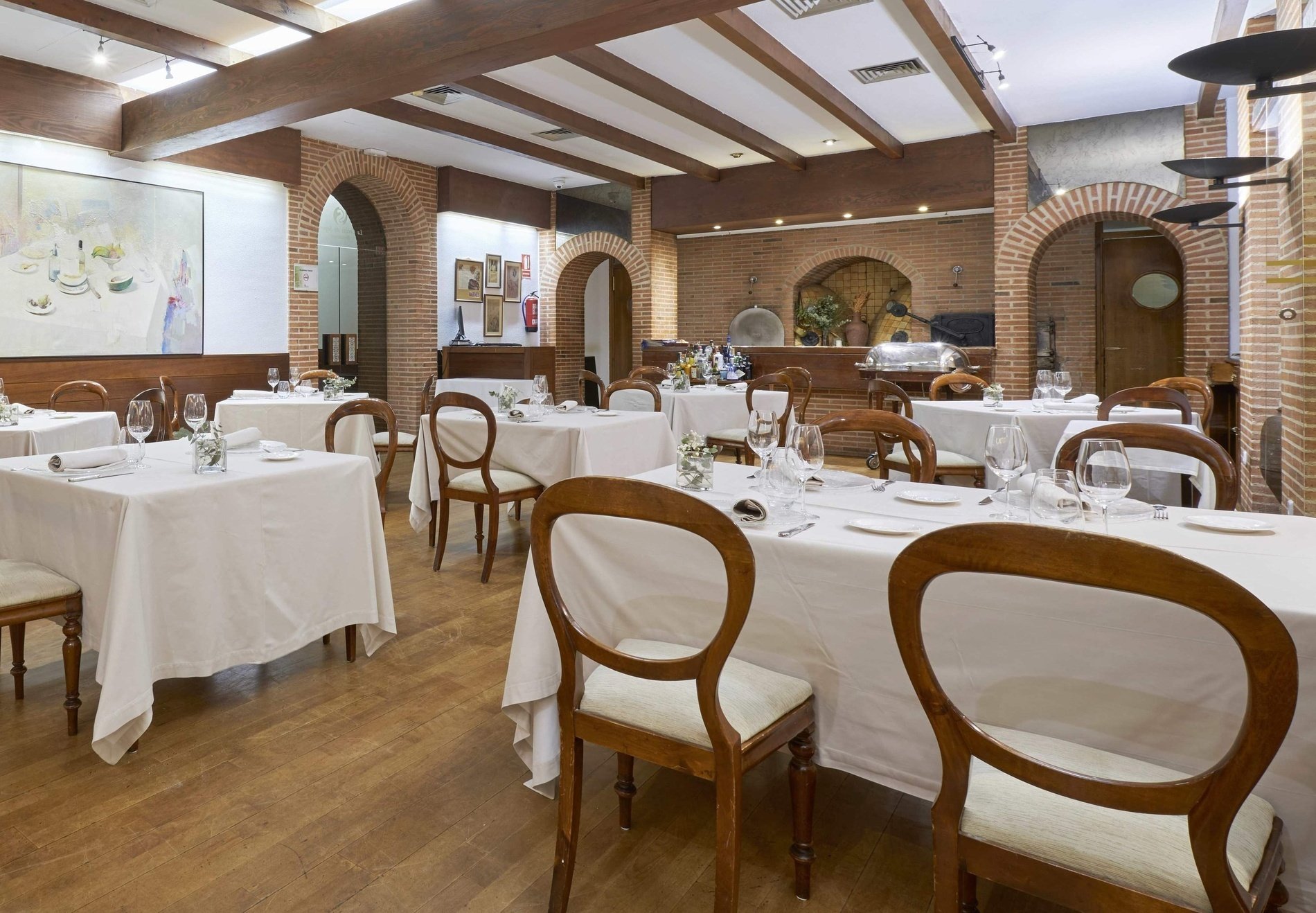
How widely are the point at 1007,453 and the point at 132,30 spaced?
603cm

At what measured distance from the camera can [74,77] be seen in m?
6.52

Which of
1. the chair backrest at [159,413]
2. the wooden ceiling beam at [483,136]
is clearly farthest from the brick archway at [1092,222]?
the chair backrest at [159,413]

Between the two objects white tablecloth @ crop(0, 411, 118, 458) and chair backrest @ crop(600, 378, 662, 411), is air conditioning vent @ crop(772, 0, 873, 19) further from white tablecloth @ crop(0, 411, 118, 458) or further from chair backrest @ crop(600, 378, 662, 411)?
white tablecloth @ crop(0, 411, 118, 458)

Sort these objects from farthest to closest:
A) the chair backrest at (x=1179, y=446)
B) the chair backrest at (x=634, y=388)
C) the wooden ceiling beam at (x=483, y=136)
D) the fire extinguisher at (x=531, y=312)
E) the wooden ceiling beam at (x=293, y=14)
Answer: the fire extinguisher at (x=531, y=312) → the wooden ceiling beam at (x=483, y=136) → the chair backrest at (x=634, y=388) → the wooden ceiling beam at (x=293, y=14) → the chair backrest at (x=1179, y=446)

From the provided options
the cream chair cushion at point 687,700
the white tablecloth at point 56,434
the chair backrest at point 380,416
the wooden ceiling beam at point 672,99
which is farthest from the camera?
the wooden ceiling beam at point 672,99

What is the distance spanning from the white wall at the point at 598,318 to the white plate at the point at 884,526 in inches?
463

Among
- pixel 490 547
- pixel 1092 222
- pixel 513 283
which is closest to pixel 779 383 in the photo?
pixel 490 547

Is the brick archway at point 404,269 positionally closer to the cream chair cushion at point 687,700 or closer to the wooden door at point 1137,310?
the wooden door at point 1137,310

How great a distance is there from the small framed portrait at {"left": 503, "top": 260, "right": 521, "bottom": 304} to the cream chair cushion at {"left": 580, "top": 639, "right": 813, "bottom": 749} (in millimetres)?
9929

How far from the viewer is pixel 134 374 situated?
7148mm

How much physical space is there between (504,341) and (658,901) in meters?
10.0

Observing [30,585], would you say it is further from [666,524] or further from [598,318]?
[598,318]

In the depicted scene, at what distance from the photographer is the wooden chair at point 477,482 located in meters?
4.14

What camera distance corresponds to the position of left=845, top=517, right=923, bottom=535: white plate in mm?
1797
